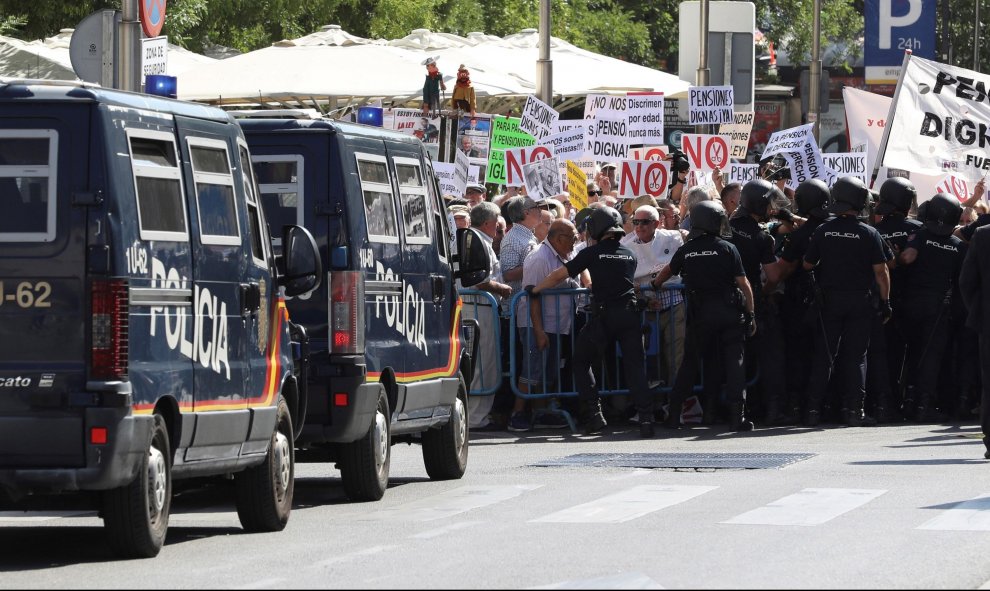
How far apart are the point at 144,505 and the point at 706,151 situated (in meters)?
16.0

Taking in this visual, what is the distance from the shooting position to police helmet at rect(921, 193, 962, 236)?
18391mm

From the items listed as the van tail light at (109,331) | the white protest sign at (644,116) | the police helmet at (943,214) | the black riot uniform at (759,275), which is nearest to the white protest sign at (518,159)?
the white protest sign at (644,116)

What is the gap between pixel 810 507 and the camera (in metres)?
11.9

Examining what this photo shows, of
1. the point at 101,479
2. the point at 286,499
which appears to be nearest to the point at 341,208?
the point at 286,499

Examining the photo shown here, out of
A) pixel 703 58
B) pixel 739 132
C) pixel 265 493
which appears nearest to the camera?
pixel 265 493

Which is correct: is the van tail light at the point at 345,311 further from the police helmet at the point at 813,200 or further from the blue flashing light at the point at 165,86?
the police helmet at the point at 813,200

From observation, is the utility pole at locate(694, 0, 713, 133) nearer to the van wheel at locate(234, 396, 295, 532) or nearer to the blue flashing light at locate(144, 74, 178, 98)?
the blue flashing light at locate(144, 74, 178, 98)

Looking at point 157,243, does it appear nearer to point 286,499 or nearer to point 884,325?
point 286,499

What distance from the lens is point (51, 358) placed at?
9.15 meters

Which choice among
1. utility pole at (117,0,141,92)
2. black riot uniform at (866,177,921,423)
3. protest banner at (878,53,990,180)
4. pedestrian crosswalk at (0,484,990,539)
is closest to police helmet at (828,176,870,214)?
black riot uniform at (866,177,921,423)

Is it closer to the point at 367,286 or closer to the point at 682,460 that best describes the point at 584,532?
the point at 367,286

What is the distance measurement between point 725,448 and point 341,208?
17.2 feet

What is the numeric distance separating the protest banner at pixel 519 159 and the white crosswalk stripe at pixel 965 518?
1158cm

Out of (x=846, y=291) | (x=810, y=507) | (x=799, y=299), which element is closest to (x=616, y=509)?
(x=810, y=507)
